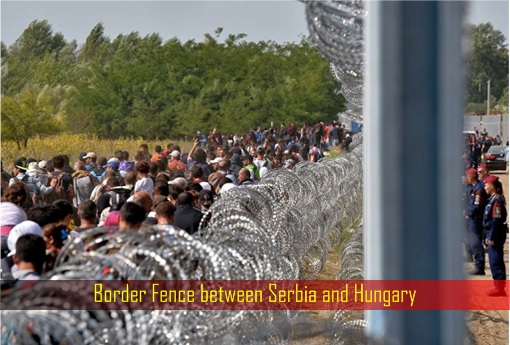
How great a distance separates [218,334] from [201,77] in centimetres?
3924

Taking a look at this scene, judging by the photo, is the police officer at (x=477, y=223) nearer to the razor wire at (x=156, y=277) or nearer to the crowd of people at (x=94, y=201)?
the crowd of people at (x=94, y=201)

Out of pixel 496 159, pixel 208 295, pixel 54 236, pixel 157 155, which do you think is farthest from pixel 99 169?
pixel 496 159

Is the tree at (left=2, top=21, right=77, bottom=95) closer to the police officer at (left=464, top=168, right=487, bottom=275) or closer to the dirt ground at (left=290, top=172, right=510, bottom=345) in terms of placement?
the police officer at (left=464, top=168, right=487, bottom=275)

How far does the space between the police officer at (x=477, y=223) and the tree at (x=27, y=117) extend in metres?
16.9

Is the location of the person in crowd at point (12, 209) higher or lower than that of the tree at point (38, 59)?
lower

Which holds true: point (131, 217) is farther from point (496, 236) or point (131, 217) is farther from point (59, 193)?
point (496, 236)

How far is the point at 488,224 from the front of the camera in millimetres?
11570

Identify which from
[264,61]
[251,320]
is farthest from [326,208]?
[264,61]

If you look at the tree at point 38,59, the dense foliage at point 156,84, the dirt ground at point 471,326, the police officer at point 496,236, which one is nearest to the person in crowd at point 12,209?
the dirt ground at point 471,326

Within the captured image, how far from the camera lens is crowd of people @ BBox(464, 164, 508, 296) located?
11516 millimetres

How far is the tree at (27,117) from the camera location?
94.2 feet

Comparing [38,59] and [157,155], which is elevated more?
[38,59]

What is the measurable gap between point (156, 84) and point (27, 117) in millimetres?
11266

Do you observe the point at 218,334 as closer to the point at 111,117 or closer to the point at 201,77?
the point at 111,117
